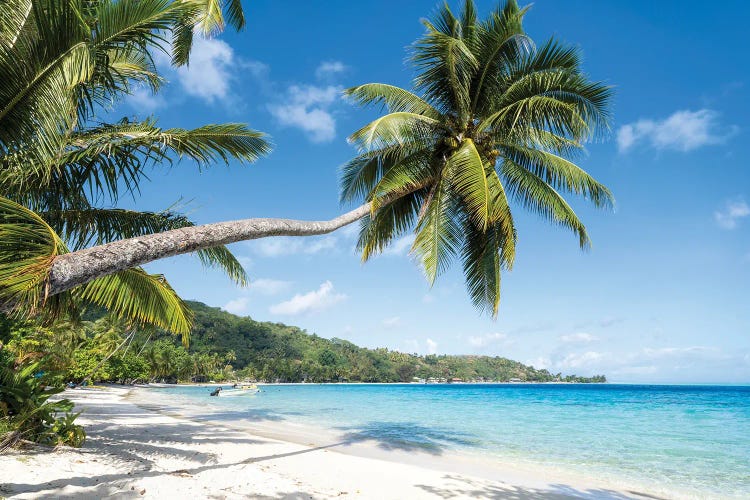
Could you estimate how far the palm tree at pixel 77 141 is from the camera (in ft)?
10.2

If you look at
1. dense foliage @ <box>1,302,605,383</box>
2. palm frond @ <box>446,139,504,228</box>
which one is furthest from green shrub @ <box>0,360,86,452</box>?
dense foliage @ <box>1,302,605,383</box>

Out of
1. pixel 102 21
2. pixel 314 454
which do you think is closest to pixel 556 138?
pixel 314 454

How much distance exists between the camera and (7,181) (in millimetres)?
4703

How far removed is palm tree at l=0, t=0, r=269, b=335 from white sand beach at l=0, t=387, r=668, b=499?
73.6 inches

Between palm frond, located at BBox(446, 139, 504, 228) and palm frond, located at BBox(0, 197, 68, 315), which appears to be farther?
palm frond, located at BBox(446, 139, 504, 228)

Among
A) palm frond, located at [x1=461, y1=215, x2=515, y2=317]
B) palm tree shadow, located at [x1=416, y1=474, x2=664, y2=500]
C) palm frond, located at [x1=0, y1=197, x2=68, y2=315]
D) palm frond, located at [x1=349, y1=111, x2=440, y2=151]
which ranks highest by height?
palm frond, located at [x1=349, y1=111, x2=440, y2=151]

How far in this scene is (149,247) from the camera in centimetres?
359

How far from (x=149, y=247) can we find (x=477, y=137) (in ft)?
23.2

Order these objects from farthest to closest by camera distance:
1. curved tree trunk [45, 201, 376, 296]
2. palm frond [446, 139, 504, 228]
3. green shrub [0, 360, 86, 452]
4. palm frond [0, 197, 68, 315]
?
palm frond [446, 139, 504, 228]
green shrub [0, 360, 86, 452]
curved tree trunk [45, 201, 376, 296]
palm frond [0, 197, 68, 315]

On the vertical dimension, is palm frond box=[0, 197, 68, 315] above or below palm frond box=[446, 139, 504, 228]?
below

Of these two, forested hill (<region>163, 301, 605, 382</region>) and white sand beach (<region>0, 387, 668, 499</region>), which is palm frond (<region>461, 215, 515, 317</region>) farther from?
forested hill (<region>163, 301, 605, 382</region>)

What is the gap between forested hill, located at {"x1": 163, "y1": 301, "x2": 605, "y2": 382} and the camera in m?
91.7

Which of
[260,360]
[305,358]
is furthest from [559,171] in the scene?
[305,358]

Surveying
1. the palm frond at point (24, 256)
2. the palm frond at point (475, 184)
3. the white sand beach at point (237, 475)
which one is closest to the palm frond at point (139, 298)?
the white sand beach at point (237, 475)
